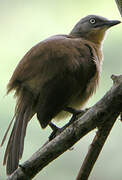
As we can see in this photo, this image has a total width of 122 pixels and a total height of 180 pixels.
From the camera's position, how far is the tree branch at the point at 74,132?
3.44 metres

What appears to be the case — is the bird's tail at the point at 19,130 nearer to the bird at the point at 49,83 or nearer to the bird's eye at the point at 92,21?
the bird at the point at 49,83

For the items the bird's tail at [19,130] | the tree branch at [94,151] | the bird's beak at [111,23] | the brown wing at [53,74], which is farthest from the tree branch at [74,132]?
the bird's beak at [111,23]

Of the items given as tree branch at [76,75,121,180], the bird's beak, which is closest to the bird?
tree branch at [76,75,121,180]

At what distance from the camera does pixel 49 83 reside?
14.6ft

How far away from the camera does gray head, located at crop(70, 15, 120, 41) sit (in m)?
6.12

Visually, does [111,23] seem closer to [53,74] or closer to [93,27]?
[93,27]

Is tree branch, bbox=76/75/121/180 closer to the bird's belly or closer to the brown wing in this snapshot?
the brown wing

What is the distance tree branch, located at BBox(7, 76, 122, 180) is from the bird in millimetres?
612

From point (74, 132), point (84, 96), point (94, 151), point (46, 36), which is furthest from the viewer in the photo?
point (46, 36)

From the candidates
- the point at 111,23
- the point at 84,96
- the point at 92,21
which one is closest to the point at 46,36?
Answer: the point at 92,21

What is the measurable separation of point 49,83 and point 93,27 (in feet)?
6.68

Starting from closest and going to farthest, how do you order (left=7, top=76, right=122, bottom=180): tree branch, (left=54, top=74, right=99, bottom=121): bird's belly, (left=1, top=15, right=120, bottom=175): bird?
(left=7, top=76, right=122, bottom=180): tree branch → (left=1, top=15, right=120, bottom=175): bird → (left=54, top=74, right=99, bottom=121): bird's belly

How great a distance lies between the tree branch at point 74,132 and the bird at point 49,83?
61 cm

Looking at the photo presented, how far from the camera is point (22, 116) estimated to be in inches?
182
